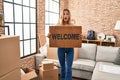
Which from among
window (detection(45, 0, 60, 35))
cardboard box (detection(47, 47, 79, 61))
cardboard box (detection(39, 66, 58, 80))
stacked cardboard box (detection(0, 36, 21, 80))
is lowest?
cardboard box (detection(39, 66, 58, 80))

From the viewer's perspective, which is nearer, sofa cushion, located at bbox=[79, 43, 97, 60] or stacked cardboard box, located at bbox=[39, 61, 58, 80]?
stacked cardboard box, located at bbox=[39, 61, 58, 80]

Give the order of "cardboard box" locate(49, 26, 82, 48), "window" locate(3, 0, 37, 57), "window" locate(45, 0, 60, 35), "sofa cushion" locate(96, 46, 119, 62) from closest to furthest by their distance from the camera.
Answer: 1. "cardboard box" locate(49, 26, 82, 48)
2. "window" locate(3, 0, 37, 57)
3. "sofa cushion" locate(96, 46, 119, 62)
4. "window" locate(45, 0, 60, 35)

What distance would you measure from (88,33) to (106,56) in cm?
251

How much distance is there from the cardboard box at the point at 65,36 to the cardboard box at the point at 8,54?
88 centimetres

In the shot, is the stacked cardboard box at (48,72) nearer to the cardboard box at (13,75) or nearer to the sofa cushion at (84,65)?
the sofa cushion at (84,65)

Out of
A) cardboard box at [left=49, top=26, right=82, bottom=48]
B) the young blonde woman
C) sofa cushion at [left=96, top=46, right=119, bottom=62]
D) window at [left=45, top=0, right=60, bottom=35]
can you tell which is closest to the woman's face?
the young blonde woman

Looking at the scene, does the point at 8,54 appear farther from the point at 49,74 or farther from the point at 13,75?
the point at 49,74

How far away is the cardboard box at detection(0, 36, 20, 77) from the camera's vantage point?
1.33m

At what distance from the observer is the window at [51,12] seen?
4611 mm

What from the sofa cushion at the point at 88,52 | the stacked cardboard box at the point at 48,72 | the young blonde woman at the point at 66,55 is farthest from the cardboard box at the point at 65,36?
the sofa cushion at the point at 88,52

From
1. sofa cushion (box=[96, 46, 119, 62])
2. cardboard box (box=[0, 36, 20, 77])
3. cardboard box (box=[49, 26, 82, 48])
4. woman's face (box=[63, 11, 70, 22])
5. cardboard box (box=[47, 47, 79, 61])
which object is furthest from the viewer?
cardboard box (box=[47, 47, 79, 61])

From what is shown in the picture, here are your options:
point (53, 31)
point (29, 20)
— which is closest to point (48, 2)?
point (29, 20)

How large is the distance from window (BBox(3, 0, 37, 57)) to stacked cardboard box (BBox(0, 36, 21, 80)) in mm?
1503

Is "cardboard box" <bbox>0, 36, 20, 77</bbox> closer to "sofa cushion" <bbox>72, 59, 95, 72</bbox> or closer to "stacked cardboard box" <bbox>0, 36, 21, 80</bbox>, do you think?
"stacked cardboard box" <bbox>0, 36, 21, 80</bbox>
